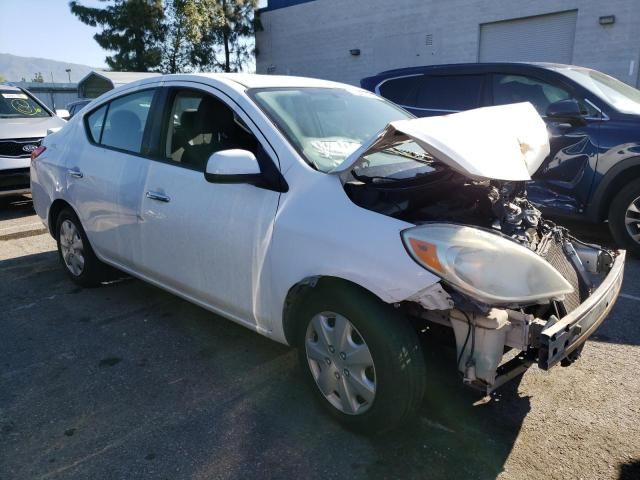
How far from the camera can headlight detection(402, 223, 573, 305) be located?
208 cm

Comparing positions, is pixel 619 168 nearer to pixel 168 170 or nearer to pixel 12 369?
pixel 168 170

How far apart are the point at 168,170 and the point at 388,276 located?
177 cm

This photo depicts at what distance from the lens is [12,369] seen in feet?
10.7

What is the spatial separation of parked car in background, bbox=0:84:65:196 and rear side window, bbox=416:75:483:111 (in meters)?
5.76

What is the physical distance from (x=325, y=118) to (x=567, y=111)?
9.80 ft

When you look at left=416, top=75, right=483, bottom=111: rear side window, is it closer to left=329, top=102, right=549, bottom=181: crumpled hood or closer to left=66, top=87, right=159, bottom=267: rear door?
left=329, top=102, right=549, bottom=181: crumpled hood

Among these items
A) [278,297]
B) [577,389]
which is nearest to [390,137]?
[278,297]

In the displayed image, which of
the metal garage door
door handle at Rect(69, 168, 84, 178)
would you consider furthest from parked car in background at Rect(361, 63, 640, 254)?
the metal garage door

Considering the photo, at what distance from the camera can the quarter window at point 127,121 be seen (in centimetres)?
372

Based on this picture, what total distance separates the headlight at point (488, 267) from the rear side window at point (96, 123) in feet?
9.86

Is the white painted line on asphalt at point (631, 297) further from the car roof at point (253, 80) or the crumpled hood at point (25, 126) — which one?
the crumpled hood at point (25, 126)

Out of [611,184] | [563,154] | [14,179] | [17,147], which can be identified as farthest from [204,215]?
[17,147]

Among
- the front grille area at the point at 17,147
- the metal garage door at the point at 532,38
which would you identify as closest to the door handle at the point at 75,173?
the front grille area at the point at 17,147

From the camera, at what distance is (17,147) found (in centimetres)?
800
